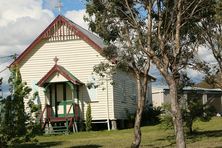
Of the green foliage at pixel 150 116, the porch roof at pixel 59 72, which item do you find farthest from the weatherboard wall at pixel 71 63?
the green foliage at pixel 150 116

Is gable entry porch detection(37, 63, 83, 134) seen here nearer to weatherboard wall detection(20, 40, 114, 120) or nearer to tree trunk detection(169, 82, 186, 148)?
weatherboard wall detection(20, 40, 114, 120)

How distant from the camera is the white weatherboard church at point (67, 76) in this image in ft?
116

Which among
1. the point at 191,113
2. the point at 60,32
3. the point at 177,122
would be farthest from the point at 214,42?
the point at 60,32

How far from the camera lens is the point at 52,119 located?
3534cm

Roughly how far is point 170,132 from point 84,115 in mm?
8366

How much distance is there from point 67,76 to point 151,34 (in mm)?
17045

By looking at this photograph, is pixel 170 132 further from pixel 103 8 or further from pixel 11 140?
pixel 11 140

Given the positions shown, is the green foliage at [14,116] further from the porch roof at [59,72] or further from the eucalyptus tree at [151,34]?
the porch roof at [59,72]

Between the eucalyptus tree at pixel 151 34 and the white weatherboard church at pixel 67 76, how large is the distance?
12622mm

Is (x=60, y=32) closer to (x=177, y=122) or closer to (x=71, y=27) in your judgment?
(x=71, y=27)

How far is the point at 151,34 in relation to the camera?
60.4ft

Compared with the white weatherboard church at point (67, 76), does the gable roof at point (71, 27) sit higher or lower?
higher

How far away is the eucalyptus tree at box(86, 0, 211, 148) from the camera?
17062 mm

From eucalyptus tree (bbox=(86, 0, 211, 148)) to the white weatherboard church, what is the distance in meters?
12.6
